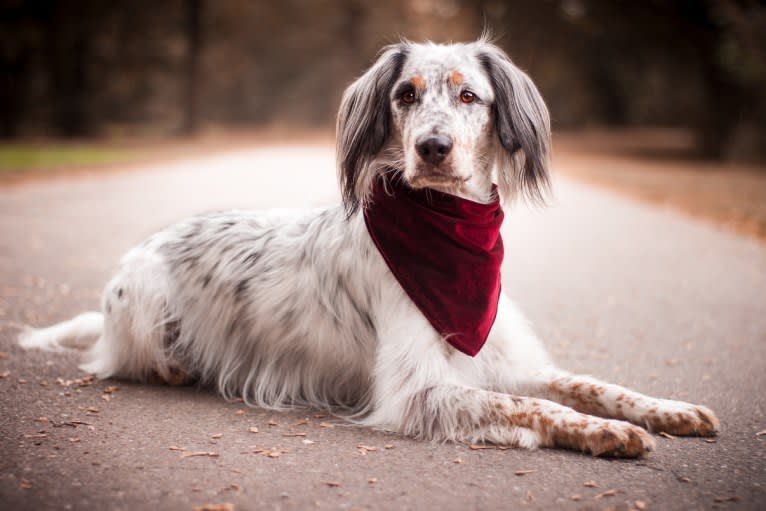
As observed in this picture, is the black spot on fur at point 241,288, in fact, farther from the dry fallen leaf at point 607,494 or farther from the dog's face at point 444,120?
the dry fallen leaf at point 607,494

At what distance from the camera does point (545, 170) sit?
409cm

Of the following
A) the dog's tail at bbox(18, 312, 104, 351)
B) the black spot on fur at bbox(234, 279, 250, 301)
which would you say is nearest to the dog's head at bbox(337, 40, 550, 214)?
the black spot on fur at bbox(234, 279, 250, 301)

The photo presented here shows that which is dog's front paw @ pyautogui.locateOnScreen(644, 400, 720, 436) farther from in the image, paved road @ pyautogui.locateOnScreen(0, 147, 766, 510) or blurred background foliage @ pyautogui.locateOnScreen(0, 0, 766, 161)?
blurred background foliage @ pyautogui.locateOnScreen(0, 0, 766, 161)

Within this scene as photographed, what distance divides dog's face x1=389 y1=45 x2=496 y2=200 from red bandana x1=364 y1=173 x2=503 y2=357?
0.14 m

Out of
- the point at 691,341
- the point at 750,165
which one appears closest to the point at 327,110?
the point at 750,165

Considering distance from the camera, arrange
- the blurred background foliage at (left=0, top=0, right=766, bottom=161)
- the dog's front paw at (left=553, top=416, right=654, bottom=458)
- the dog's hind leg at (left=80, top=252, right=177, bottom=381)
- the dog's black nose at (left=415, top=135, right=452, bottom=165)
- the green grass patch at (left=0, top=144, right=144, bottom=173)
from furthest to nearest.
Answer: the blurred background foliage at (left=0, top=0, right=766, bottom=161), the green grass patch at (left=0, top=144, right=144, bottom=173), the dog's hind leg at (left=80, top=252, right=177, bottom=381), the dog's black nose at (left=415, top=135, right=452, bottom=165), the dog's front paw at (left=553, top=416, right=654, bottom=458)

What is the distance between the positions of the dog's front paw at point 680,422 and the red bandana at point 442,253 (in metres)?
0.96

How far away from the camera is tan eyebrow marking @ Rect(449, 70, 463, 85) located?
3.91m

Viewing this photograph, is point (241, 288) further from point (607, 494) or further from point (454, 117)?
point (607, 494)

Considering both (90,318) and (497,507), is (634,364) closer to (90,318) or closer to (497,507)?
(497,507)

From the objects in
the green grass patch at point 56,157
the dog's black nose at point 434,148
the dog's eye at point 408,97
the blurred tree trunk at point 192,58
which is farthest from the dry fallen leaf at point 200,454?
the blurred tree trunk at point 192,58

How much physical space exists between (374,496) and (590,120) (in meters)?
50.3

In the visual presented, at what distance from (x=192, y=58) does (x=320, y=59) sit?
19.7m

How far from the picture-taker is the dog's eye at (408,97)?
394 cm
